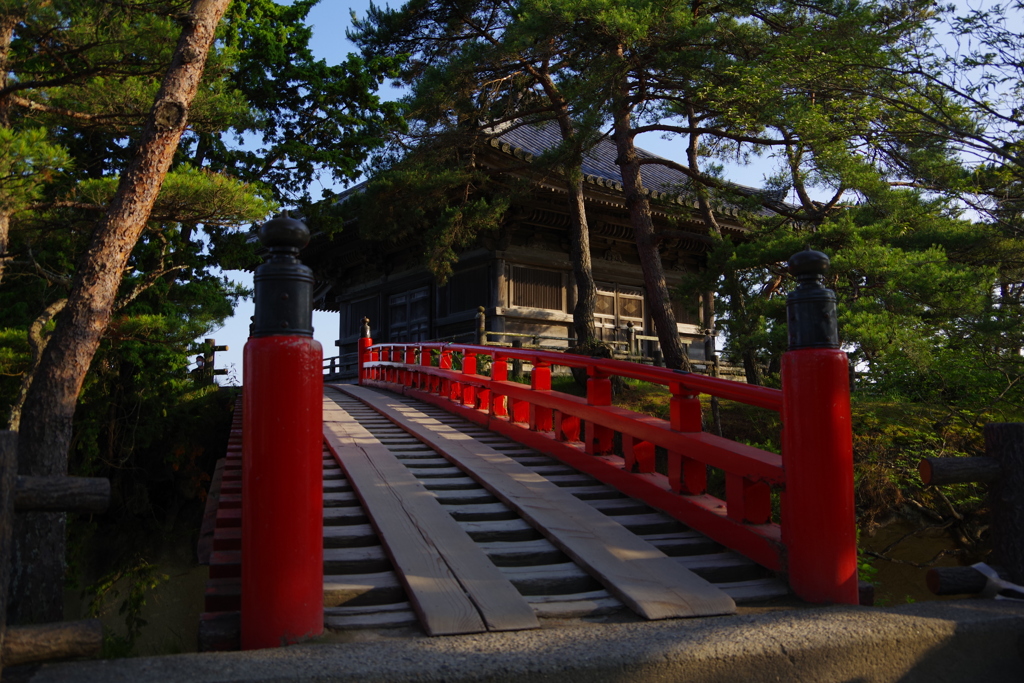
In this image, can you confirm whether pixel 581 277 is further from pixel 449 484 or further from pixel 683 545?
pixel 683 545

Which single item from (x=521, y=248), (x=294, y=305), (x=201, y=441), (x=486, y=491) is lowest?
(x=201, y=441)

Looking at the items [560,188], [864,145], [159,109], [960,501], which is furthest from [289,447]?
[560,188]

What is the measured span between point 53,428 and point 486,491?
5.42m

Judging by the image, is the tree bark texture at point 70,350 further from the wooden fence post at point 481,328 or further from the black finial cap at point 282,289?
the wooden fence post at point 481,328

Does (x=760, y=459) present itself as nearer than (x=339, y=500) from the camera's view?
Yes

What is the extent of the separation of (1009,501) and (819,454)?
924 mm

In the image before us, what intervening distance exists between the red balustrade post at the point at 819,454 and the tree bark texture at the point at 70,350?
691 cm

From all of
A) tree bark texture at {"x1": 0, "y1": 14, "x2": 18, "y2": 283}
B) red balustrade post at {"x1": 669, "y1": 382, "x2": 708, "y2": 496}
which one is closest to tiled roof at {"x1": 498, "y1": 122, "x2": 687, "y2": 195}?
tree bark texture at {"x1": 0, "y1": 14, "x2": 18, "y2": 283}

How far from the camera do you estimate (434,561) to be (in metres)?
3.12

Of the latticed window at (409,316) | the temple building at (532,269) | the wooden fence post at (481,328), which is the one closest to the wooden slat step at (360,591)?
the temple building at (532,269)

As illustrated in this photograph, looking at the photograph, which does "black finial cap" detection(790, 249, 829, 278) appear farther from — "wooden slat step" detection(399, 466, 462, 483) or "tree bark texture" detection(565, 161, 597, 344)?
"tree bark texture" detection(565, 161, 597, 344)

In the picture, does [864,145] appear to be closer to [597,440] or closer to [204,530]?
[597,440]

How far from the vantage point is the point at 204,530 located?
13.5ft

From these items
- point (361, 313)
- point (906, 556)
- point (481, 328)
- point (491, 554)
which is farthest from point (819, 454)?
point (361, 313)
